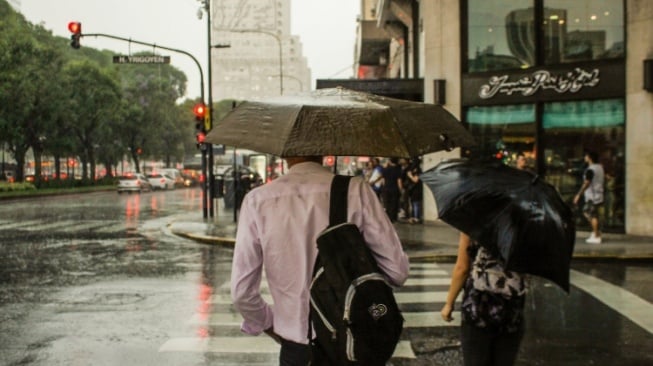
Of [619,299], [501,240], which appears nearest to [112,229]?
[619,299]

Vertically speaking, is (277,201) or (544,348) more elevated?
(277,201)

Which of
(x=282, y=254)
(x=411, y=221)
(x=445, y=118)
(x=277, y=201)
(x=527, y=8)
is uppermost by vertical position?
(x=527, y=8)

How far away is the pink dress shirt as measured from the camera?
2.96 m

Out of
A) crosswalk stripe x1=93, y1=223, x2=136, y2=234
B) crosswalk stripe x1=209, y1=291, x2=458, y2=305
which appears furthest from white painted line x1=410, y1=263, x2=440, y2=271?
crosswalk stripe x1=93, y1=223, x2=136, y2=234

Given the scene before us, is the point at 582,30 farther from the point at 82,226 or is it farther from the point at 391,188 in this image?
the point at 82,226

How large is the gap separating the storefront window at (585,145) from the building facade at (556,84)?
2 cm

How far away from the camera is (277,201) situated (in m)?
3.03

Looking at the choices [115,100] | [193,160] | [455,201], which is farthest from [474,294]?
[193,160]

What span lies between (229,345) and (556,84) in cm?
1374

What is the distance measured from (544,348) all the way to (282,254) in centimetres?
428

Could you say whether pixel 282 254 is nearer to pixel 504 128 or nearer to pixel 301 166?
pixel 301 166

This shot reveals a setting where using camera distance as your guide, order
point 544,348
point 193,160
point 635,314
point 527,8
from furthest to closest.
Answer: point 193,160, point 527,8, point 635,314, point 544,348

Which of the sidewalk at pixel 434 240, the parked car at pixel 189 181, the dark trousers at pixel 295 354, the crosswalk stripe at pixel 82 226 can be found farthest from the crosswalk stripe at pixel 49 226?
the parked car at pixel 189 181

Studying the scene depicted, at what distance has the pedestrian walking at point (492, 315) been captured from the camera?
3.98 m
